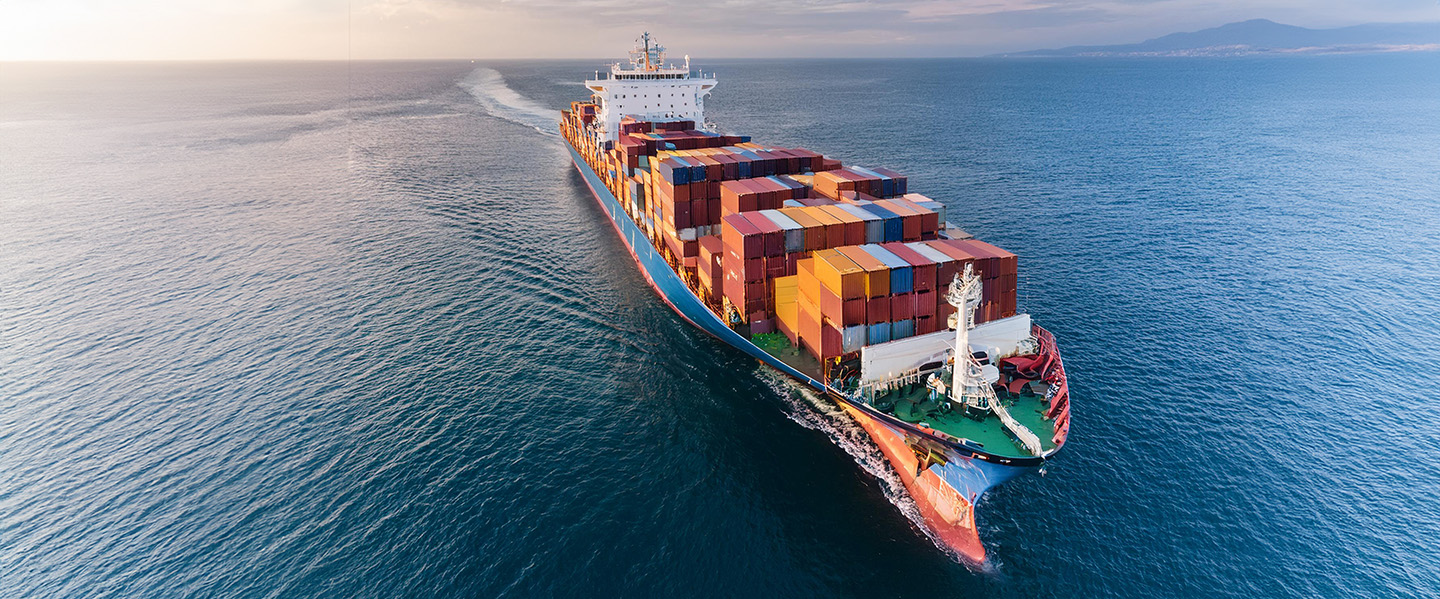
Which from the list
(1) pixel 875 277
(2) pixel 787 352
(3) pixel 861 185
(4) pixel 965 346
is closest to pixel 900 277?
(1) pixel 875 277

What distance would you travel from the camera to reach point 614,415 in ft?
109

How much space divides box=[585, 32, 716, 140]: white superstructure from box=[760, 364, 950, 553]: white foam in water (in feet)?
165

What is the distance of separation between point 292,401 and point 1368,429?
53.9 meters

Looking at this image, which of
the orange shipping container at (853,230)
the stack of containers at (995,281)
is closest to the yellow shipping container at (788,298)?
the orange shipping container at (853,230)

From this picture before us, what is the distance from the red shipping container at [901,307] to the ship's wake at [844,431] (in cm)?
647

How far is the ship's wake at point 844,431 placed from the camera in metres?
27.2

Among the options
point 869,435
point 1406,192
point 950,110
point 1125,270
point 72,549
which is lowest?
point 72,549

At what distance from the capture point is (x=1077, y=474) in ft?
92.9

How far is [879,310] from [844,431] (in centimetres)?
687

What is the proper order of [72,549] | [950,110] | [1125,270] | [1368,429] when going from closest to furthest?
[72,549] < [1368,429] < [1125,270] < [950,110]

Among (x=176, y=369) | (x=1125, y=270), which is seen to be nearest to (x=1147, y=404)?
(x=1125, y=270)

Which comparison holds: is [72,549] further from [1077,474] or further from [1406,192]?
[1406,192]

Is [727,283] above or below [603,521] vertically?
above

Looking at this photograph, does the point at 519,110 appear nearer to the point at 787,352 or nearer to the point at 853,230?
the point at 853,230
